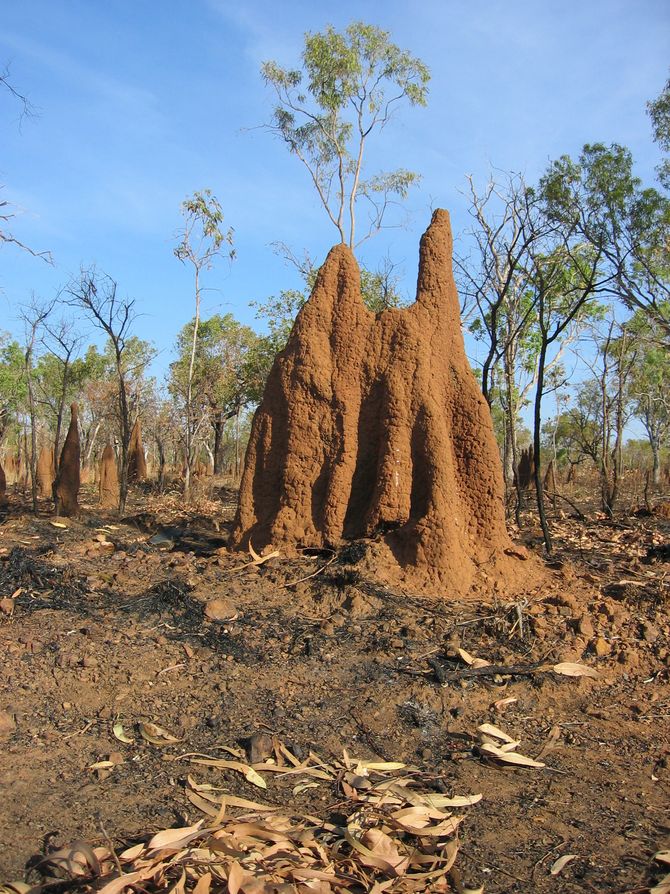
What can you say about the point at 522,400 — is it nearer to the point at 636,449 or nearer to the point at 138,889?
the point at 138,889

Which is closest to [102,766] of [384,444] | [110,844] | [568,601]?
[110,844]

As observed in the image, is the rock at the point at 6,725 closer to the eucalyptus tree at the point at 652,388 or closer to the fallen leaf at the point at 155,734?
the fallen leaf at the point at 155,734

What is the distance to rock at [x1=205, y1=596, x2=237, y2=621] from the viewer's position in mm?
6094

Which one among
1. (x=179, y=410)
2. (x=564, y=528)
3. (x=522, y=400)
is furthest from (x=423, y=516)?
(x=179, y=410)

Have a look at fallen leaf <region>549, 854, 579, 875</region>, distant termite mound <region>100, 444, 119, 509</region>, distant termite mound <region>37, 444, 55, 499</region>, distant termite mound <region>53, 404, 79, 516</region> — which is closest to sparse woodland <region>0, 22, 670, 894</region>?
fallen leaf <region>549, 854, 579, 875</region>

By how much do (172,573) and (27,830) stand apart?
375cm

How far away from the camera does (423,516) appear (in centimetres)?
677

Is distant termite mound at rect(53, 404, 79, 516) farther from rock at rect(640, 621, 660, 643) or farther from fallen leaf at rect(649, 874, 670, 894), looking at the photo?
fallen leaf at rect(649, 874, 670, 894)

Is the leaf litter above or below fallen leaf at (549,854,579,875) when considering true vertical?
above

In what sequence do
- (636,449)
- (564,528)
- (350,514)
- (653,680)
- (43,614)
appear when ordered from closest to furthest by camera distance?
(653,680)
(43,614)
(350,514)
(564,528)
(636,449)

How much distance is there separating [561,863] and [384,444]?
14.1ft

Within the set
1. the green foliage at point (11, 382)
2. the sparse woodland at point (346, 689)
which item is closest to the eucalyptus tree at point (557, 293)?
the sparse woodland at point (346, 689)

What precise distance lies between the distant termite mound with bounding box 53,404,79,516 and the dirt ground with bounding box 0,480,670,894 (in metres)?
6.37

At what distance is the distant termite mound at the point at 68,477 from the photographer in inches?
546
